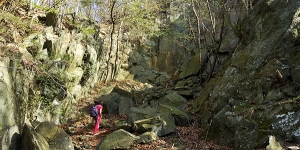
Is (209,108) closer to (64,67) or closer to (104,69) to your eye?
(64,67)

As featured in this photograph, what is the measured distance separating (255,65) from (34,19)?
1307cm

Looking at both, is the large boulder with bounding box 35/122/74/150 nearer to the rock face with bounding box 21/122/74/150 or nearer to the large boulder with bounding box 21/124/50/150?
the rock face with bounding box 21/122/74/150

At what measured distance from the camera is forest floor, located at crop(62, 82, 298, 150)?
9.55 m

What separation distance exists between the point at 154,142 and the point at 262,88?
17.2ft

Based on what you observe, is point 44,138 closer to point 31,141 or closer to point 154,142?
point 31,141

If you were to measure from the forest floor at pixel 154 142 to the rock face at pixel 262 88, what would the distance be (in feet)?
2.16

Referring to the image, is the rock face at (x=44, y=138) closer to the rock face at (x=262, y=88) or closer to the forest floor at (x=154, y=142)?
the forest floor at (x=154, y=142)

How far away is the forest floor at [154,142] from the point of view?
31.3 ft

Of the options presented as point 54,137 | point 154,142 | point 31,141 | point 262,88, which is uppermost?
point 262,88

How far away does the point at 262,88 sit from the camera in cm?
1030

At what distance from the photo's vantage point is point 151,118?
11.6m

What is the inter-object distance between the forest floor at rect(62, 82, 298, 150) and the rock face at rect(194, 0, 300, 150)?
0.66m

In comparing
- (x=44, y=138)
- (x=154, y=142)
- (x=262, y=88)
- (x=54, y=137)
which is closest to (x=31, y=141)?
(x=44, y=138)

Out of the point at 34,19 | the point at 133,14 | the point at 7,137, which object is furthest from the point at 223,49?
the point at 7,137
